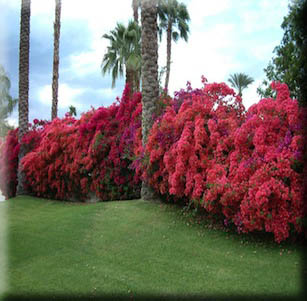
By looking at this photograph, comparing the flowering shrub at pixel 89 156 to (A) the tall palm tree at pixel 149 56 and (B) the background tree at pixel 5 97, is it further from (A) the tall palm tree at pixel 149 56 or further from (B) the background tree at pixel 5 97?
(B) the background tree at pixel 5 97

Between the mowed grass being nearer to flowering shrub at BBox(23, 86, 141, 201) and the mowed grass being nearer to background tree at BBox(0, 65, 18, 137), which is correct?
background tree at BBox(0, 65, 18, 137)

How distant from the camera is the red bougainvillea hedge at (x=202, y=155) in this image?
596cm

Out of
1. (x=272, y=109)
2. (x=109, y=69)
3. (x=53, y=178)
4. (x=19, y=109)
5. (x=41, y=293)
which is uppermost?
(x=109, y=69)

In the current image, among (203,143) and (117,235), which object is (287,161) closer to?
(203,143)

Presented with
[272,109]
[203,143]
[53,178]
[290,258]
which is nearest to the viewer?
[290,258]

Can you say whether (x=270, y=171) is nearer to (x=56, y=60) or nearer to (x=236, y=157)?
(x=236, y=157)

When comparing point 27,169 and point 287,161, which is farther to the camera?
point 27,169

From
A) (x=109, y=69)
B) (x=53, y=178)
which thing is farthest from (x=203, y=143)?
(x=109, y=69)

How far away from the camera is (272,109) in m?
6.73

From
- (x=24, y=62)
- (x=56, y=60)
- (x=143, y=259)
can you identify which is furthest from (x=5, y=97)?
(x=56, y=60)

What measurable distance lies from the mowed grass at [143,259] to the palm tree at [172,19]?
17.9 m

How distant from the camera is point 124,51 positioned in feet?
68.0

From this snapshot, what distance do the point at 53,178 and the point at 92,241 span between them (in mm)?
6494

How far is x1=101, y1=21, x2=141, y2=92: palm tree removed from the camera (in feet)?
65.5
